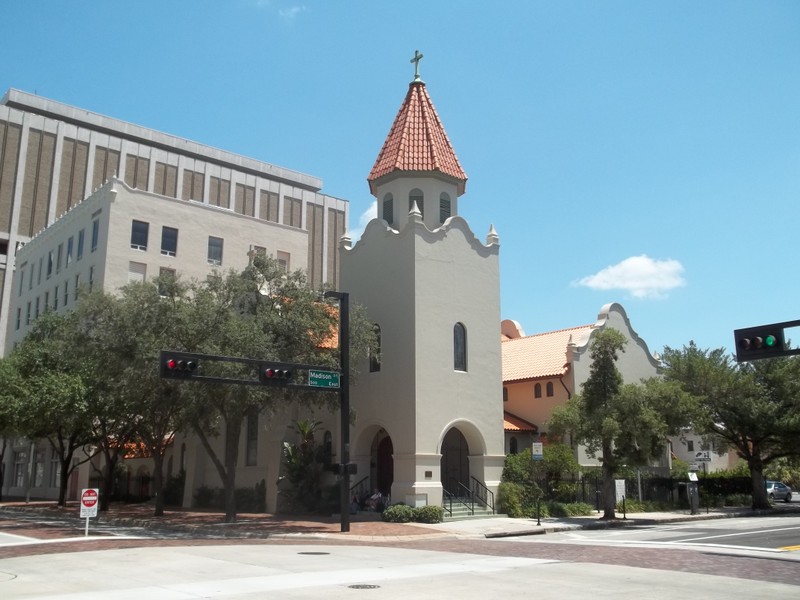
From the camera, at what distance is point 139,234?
46.9 meters

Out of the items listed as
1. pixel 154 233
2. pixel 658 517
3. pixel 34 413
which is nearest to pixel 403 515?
pixel 658 517

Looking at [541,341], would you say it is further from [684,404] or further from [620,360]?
[684,404]

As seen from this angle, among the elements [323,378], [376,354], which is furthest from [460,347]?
[323,378]

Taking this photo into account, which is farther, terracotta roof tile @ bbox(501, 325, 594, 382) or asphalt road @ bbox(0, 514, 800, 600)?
terracotta roof tile @ bbox(501, 325, 594, 382)

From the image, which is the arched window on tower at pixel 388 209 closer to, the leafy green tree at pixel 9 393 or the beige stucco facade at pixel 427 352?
the beige stucco facade at pixel 427 352

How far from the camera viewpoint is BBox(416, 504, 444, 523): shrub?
28.3 m

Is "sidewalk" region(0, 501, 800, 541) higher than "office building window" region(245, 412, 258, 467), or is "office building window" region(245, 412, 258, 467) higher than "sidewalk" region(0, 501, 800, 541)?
"office building window" region(245, 412, 258, 467)

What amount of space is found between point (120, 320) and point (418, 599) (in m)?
18.5

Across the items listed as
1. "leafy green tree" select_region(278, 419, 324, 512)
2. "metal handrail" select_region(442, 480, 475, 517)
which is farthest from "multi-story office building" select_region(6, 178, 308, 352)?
"metal handrail" select_region(442, 480, 475, 517)

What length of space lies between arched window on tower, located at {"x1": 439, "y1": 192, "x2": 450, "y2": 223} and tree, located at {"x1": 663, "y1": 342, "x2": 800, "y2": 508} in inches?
539

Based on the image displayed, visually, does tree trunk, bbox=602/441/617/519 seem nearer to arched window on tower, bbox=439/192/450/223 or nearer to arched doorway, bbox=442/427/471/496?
arched doorway, bbox=442/427/471/496

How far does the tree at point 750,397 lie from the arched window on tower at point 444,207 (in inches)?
539

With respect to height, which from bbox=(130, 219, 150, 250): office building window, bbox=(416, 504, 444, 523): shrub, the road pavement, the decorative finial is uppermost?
the decorative finial

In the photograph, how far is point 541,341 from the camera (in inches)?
1682
